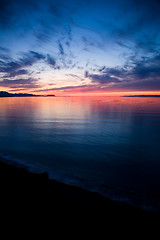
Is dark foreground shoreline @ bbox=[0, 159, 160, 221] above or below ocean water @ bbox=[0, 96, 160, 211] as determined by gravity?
above

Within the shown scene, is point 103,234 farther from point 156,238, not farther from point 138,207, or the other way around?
point 138,207

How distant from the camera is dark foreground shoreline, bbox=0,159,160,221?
9.68 ft

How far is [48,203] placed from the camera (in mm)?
3162

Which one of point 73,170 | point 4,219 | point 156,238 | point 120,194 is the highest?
point 4,219

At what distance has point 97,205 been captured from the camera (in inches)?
141

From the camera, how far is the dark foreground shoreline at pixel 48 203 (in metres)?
2.95

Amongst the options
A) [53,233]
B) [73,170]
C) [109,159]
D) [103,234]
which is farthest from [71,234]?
[109,159]

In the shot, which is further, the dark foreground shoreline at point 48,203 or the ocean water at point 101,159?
the ocean water at point 101,159

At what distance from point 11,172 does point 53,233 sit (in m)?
2.81

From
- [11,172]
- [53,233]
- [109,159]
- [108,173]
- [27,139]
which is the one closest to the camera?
[53,233]

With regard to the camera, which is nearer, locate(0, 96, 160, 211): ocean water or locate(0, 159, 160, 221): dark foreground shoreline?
locate(0, 159, 160, 221): dark foreground shoreline

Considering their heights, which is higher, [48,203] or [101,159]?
[48,203]

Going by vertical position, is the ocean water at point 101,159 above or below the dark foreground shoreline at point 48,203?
below

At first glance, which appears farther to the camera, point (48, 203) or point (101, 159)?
point (101, 159)
